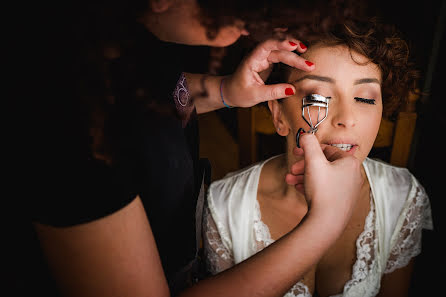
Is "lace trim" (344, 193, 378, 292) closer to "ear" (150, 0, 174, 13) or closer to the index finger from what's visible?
the index finger

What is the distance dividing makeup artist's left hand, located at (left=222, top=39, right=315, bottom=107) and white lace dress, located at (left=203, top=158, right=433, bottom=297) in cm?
43

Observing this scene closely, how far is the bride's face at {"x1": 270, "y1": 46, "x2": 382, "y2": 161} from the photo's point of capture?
3.02ft

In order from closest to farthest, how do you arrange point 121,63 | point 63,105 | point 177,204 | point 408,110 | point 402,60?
point 63,105
point 121,63
point 177,204
point 402,60
point 408,110

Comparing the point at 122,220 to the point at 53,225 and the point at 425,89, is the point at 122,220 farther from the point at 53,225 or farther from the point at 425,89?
the point at 425,89

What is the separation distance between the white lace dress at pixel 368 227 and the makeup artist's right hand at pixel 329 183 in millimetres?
→ 520

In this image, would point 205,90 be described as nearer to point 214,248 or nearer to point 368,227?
point 214,248

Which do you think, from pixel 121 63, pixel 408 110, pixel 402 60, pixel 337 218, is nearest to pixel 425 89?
pixel 408 110

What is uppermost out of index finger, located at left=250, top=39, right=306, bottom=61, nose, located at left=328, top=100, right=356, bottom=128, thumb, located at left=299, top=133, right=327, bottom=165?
index finger, located at left=250, top=39, right=306, bottom=61

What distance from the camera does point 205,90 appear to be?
115 centimetres

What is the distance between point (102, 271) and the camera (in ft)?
1.68

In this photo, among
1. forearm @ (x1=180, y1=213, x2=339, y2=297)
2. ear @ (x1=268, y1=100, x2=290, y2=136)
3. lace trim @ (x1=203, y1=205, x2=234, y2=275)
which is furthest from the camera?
lace trim @ (x1=203, y1=205, x2=234, y2=275)

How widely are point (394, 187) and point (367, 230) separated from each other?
0.70 ft

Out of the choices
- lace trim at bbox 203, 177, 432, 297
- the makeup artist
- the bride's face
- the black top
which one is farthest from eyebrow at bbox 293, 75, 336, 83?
lace trim at bbox 203, 177, 432, 297

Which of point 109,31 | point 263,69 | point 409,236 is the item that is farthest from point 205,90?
point 409,236
